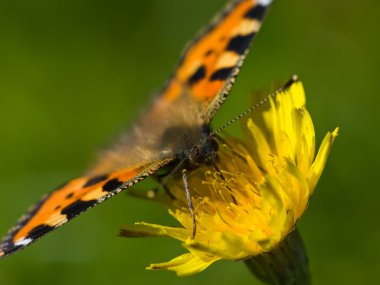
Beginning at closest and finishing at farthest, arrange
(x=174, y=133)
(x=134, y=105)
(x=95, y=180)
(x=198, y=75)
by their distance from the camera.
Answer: (x=95, y=180)
(x=174, y=133)
(x=198, y=75)
(x=134, y=105)

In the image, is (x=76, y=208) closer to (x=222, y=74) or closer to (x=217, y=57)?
(x=222, y=74)

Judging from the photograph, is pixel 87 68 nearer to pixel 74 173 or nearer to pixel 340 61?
pixel 74 173

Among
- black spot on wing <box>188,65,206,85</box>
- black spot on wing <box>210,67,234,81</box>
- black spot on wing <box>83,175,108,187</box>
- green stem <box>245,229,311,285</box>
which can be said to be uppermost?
black spot on wing <box>188,65,206,85</box>

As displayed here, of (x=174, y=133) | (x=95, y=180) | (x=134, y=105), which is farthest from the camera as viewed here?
(x=134, y=105)

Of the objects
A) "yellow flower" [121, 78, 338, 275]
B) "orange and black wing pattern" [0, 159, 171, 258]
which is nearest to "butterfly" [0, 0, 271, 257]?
"orange and black wing pattern" [0, 159, 171, 258]

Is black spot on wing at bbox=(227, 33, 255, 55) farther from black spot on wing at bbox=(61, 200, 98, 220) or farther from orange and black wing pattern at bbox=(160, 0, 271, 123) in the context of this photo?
black spot on wing at bbox=(61, 200, 98, 220)

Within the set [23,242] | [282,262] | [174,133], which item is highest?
[174,133]

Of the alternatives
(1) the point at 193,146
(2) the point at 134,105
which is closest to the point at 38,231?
(1) the point at 193,146

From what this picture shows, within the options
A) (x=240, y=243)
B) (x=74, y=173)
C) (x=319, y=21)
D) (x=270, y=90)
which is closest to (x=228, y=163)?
A: (x=270, y=90)
